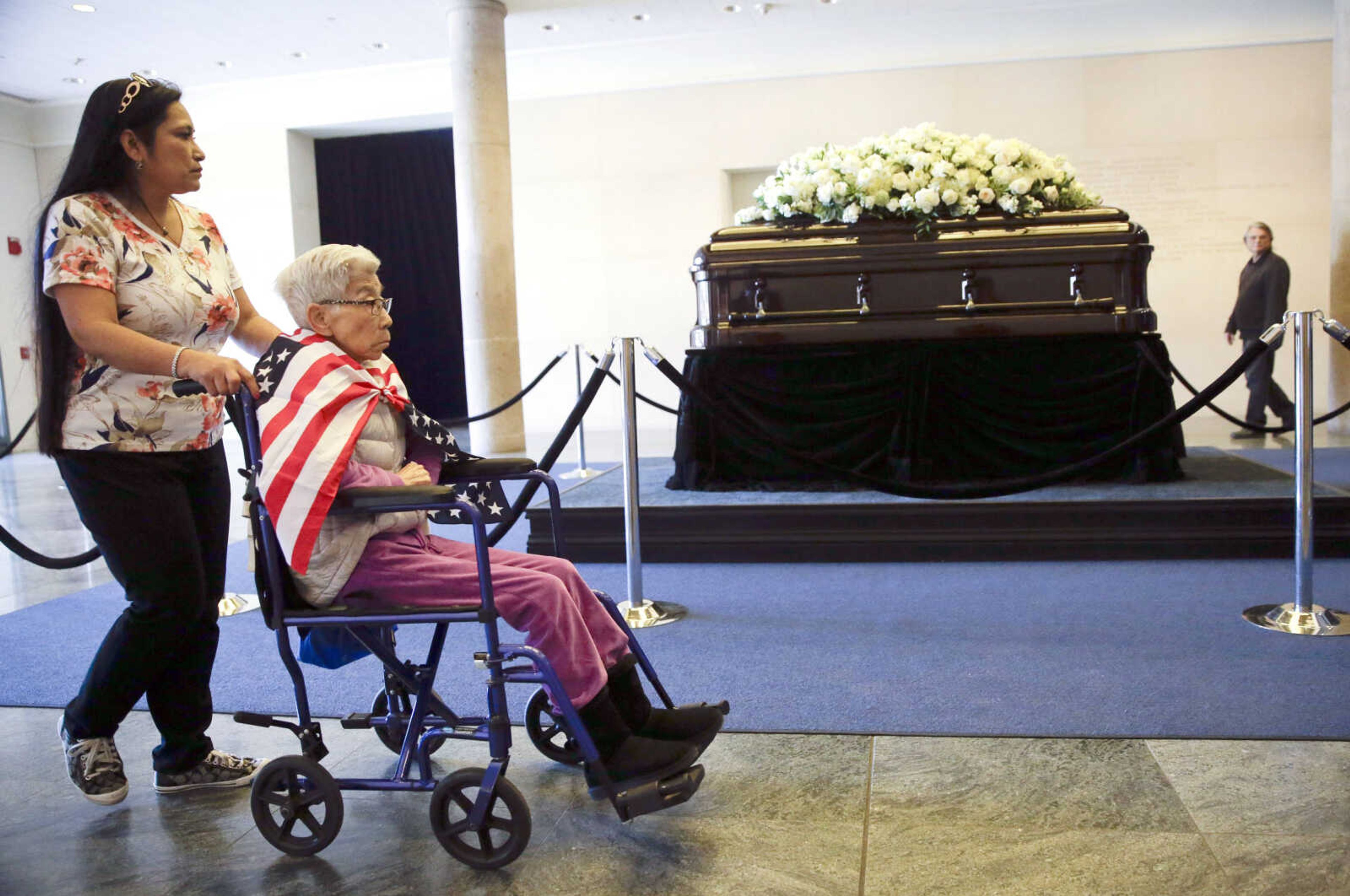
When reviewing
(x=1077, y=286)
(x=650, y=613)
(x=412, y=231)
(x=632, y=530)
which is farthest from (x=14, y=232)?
(x=1077, y=286)

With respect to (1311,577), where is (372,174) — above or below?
above

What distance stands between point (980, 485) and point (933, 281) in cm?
A: 165

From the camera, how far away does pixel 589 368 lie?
13.5m

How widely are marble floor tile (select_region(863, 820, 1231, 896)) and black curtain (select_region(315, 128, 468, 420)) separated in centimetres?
1282

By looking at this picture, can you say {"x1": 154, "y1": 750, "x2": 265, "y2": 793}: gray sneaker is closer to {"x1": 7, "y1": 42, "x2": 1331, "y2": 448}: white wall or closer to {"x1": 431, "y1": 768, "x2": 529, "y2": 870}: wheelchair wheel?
{"x1": 431, "y1": 768, "x2": 529, "y2": 870}: wheelchair wheel

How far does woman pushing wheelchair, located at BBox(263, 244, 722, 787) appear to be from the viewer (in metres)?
2.23

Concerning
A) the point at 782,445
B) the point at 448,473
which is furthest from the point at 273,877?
the point at 782,445

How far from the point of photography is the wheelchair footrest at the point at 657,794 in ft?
7.22

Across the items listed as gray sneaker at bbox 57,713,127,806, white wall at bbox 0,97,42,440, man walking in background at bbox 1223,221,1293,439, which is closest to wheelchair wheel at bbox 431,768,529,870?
gray sneaker at bbox 57,713,127,806

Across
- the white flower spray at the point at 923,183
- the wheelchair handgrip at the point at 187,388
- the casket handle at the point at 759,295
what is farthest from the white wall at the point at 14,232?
the wheelchair handgrip at the point at 187,388

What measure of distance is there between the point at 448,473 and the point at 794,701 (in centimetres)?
120

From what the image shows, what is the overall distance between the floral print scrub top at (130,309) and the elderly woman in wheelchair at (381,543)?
25cm

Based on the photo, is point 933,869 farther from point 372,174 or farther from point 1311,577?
point 372,174

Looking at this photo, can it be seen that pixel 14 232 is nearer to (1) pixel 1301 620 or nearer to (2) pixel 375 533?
(2) pixel 375 533
